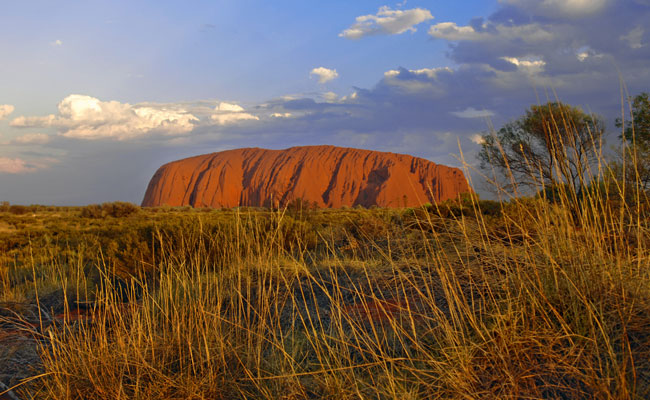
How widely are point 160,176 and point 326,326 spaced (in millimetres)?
68296

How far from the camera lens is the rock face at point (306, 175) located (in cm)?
5278

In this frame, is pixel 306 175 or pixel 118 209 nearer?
pixel 118 209

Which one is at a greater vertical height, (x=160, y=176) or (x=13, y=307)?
(x=160, y=176)

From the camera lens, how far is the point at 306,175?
55406 millimetres

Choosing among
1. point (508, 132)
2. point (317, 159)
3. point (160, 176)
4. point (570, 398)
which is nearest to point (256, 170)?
point (317, 159)

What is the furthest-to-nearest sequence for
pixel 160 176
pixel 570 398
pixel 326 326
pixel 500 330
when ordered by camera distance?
pixel 160 176, pixel 326 326, pixel 500 330, pixel 570 398

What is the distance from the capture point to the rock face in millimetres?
52781

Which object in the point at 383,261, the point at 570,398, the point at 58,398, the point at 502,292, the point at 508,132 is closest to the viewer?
the point at 570,398

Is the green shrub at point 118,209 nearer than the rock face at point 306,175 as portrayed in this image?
Yes

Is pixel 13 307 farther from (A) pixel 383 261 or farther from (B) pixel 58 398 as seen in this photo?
(A) pixel 383 261

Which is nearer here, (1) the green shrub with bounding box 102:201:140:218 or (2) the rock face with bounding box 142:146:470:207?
(1) the green shrub with bounding box 102:201:140:218

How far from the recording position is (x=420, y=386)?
2.07 metres

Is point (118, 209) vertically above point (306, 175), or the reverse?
point (306, 175)

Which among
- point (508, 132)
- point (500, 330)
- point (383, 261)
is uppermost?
point (508, 132)
